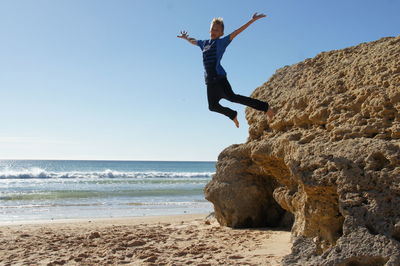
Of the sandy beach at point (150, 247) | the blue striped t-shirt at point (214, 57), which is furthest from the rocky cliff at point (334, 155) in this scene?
the blue striped t-shirt at point (214, 57)

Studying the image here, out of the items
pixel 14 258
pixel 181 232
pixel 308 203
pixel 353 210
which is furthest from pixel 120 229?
pixel 353 210

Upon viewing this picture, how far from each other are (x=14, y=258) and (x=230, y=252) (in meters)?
3.13

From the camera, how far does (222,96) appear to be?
18.0ft

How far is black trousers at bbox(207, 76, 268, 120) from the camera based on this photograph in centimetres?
543

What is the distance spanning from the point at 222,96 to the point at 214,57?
1.68 feet

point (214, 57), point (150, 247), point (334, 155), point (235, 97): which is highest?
point (214, 57)

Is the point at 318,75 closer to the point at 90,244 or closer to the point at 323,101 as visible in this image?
the point at 323,101

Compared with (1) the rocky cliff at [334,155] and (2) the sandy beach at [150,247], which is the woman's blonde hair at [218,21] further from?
(2) the sandy beach at [150,247]

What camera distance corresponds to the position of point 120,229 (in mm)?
8516

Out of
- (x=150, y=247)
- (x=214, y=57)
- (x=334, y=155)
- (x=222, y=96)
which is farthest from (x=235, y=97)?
(x=150, y=247)

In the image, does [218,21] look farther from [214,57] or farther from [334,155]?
[334,155]

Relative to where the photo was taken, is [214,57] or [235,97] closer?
[214,57]

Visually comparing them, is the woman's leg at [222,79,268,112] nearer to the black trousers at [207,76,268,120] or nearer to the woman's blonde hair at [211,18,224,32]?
the black trousers at [207,76,268,120]

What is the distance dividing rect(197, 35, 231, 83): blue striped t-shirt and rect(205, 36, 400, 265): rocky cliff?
1296 mm
